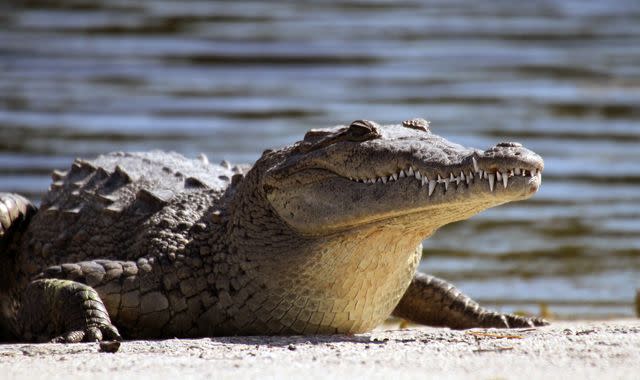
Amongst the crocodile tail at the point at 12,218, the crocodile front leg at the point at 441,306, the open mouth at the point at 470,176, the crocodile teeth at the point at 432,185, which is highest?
the open mouth at the point at 470,176

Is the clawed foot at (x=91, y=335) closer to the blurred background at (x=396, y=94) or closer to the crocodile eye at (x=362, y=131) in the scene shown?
the crocodile eye at (x=362, y=131)

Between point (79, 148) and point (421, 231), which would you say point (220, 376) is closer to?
point (421, 231)

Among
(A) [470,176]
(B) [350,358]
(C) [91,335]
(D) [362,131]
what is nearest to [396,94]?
(D) [362,131]

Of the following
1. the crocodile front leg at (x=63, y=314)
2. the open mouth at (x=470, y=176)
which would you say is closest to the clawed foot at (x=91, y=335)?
the crocodile front leg at (x=63, y=314)

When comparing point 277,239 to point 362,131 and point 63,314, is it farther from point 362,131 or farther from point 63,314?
point 63,314

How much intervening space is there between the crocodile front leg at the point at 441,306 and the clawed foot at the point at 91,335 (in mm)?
1802

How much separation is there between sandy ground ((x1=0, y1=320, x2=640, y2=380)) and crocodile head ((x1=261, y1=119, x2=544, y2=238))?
51 centimetres

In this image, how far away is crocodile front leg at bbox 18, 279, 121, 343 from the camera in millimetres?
4965

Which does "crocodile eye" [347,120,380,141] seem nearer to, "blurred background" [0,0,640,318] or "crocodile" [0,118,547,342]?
"crocodile" [0,118,547,342]

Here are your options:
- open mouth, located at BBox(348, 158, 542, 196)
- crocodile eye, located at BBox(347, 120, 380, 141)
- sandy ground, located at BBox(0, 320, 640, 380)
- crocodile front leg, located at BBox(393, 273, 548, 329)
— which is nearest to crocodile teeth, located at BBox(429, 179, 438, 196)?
open mouth, located at BBox(348, 158, 542, 196)

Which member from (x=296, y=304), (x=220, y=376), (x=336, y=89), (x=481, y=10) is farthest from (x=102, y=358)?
(x=481, y=10)

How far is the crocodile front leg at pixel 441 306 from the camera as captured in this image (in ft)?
20.3

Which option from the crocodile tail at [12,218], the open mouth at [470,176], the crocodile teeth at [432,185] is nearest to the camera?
the open mouth at [470,176]

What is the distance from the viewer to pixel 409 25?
20.7 m
